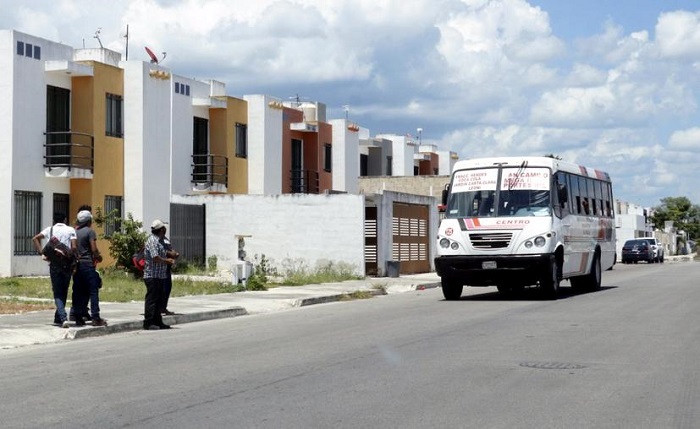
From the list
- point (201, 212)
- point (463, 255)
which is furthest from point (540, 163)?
point (201, 212)

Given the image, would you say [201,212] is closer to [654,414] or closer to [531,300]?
[531,300]

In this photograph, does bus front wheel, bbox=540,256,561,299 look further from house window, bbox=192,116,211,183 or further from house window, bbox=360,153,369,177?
A: house window, bbox=360,153,369,177

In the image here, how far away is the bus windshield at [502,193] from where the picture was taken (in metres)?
22.2

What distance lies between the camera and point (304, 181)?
47.0 metres

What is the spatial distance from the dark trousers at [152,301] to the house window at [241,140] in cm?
2546

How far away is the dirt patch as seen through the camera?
60.2 feet

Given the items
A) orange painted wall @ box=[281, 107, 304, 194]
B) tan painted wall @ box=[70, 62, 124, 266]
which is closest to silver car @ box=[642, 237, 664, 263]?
orange painted wall @ box=[281, 107, 304, 194]

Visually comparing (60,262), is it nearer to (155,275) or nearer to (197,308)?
(155,275)

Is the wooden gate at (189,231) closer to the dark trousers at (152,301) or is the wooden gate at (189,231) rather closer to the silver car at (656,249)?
the dark trousers at (152,301)

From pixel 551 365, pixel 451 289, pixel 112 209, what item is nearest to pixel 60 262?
pixel 551 365

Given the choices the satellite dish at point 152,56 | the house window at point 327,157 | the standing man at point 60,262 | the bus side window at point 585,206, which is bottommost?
the standing man at point 60,262

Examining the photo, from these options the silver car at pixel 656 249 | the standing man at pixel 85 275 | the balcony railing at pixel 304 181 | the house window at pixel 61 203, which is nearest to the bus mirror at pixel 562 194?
the standing man at pixel 85 275

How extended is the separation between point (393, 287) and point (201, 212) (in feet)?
31.1

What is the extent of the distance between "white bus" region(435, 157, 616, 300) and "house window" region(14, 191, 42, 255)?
13.9 meters
